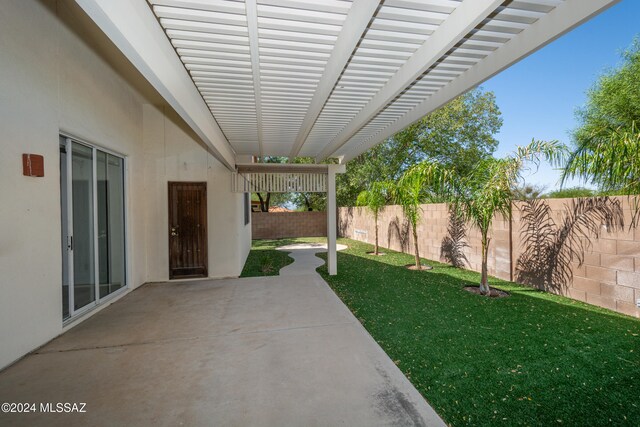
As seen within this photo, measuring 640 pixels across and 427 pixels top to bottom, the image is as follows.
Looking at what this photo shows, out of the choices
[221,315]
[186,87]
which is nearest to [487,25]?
[186,87]

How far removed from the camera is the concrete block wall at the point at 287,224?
1558cm

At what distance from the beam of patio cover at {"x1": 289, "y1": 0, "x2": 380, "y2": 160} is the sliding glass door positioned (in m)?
3.37

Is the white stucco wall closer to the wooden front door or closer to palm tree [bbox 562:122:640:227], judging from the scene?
the wooden front door

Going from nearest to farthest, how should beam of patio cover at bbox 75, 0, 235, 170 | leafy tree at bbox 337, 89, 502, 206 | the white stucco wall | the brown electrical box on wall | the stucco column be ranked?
beam of patio cover at bbox 75, 0, 235, 170
the brown electrical box on wall
the white stucco wall
the stucco column
leafy tree at bbox 337, 89, 502, 206

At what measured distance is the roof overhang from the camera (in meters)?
2.05

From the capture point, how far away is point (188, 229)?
256 inches

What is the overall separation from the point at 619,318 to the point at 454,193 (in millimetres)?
2908

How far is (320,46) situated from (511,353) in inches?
141

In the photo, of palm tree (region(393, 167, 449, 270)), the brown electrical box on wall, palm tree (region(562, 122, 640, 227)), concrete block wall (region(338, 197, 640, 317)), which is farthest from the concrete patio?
palm tree (region(393, 167, 449, 270))

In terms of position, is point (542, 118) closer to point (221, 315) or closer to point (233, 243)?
point (233, 243)

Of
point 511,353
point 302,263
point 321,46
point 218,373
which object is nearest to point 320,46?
point 321,46

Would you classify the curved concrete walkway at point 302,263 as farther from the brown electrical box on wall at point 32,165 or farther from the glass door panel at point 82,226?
the brown electrical box on wall at point 32,165

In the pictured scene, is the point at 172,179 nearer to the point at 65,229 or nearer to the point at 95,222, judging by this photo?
the point at 95,222

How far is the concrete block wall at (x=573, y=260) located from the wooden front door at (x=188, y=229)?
20.6 ft
